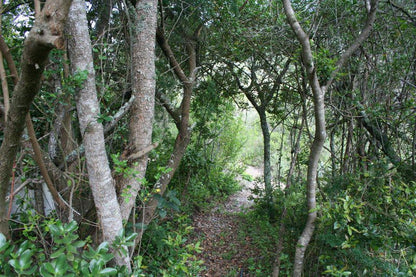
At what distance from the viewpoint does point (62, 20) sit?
979 millimetres

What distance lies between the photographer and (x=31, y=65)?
1052 mm

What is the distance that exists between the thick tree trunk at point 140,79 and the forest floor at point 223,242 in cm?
171

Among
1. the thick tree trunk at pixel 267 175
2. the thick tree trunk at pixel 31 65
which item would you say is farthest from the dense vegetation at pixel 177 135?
the thick tree trunk at pixel 267 175

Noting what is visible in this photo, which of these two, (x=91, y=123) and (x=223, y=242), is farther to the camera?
(x=223, y=242)

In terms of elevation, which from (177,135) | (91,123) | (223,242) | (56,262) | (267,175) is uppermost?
(177,135)

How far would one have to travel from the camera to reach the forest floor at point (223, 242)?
11.6 feet

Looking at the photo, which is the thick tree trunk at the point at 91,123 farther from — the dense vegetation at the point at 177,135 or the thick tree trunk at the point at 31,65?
the thick tree trunk at the point at 31,65

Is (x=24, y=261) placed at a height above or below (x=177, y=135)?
below

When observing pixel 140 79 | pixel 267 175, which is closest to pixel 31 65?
pixel 140 79

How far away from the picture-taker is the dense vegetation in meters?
1.63

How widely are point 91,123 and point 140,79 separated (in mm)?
646

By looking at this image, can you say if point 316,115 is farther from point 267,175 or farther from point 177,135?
point 267,175

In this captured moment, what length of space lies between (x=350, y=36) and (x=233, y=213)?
3.81 metres

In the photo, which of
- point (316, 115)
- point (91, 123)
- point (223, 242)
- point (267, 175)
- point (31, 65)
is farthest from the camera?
point (267, 175)
